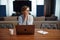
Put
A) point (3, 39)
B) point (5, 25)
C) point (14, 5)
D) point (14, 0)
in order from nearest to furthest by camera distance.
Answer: point (3, 39)
point (5, 25)
point (14, 5)
point (14, 0)

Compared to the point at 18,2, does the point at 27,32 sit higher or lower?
lower

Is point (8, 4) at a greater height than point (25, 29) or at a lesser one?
greater

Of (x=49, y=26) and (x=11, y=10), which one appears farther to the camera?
(x=11, y=10)

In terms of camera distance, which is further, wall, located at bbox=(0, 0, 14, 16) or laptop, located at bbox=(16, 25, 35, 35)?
wall, located at bbox=(0, 0, 14, 16)

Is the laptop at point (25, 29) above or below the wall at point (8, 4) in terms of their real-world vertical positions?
below

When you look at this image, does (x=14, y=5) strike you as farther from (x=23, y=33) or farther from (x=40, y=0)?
(x=23, y=33)

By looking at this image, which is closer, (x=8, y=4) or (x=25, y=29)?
(x=25, y=29)

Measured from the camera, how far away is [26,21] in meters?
3.24

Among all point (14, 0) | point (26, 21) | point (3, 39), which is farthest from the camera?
point (14, 0)

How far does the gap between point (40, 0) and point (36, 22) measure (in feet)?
14.8

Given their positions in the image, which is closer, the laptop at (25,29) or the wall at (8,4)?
the laptop at (25,29)

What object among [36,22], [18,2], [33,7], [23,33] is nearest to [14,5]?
[18,2]

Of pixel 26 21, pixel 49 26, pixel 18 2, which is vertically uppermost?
pixel 18 2

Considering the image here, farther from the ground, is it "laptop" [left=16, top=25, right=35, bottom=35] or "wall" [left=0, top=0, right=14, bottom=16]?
"wall" [left=0, top=0, right=14, bottom=16]
